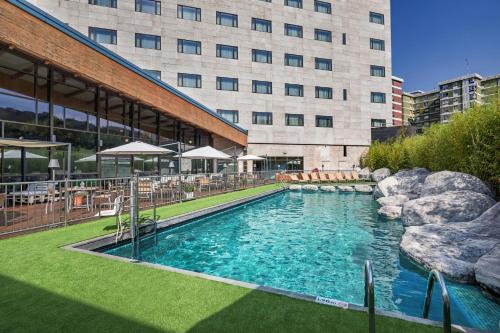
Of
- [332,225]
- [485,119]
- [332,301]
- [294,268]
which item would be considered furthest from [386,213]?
[332,301]

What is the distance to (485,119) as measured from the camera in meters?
10.4

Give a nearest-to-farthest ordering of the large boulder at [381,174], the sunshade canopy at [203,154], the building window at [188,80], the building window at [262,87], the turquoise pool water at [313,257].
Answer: the turquoise pool water at [313,257] → the sunshade canopy at [203,154] → the large boulder at [381,174] → the building window at [188,80] → the building window at [262,87]

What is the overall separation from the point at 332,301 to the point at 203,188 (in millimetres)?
14846

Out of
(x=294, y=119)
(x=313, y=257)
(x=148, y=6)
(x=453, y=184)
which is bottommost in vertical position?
(x=313, y=257)

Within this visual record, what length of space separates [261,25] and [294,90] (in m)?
8.45

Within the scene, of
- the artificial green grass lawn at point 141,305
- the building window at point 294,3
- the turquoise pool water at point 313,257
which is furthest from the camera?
the building window at point 294,3

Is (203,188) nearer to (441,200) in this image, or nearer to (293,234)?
(293,234)

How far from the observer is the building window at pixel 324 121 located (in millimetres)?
35359

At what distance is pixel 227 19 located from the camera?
3195 centimetres

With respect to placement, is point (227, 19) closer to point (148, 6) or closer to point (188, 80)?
point (148, 6)

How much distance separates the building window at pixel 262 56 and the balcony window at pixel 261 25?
2.59 meters

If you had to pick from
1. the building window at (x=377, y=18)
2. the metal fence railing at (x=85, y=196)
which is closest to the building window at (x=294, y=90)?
the building window at (x=377, y=18)

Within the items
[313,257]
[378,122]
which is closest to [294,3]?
[378,122]

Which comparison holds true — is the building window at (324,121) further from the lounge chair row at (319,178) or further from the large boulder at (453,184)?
the large boulder at (453,184)
